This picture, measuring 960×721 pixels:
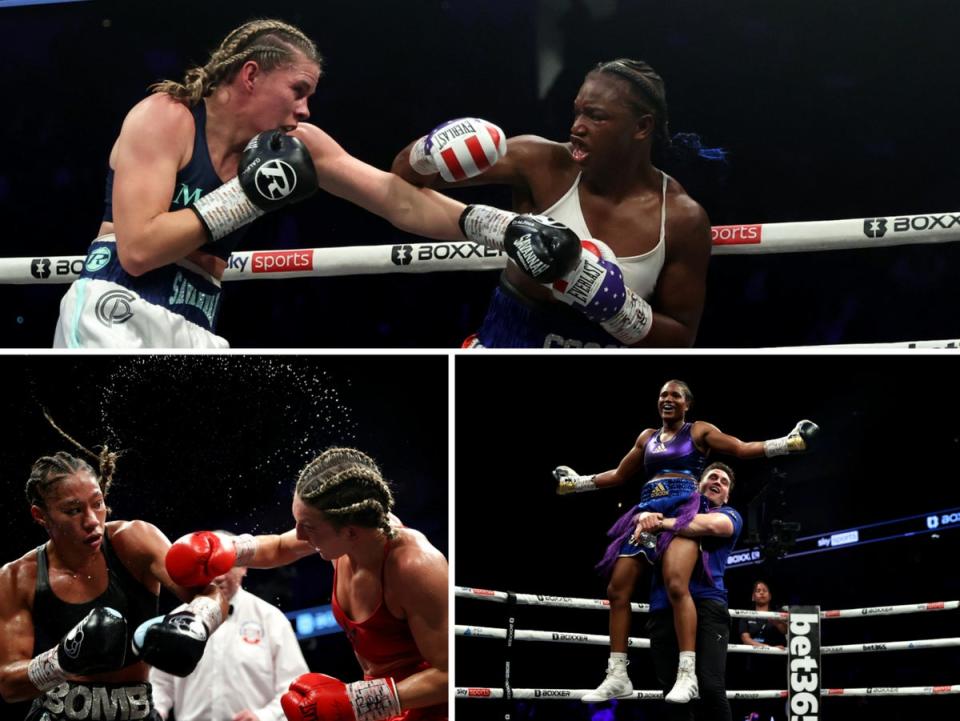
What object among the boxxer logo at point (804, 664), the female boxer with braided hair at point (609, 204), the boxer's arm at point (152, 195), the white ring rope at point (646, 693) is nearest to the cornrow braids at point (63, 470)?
the boxer's arm at point (152, 195)

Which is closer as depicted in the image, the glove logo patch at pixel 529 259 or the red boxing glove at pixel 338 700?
the red boxing glove at pixel 338 700

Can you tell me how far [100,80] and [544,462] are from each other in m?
2.30

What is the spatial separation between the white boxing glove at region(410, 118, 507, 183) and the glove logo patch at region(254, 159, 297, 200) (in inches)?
20.7

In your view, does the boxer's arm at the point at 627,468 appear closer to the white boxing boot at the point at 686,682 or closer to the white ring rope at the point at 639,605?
the white ring rope at the point at 639,605

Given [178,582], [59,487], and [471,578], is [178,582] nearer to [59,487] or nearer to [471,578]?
[59,487]

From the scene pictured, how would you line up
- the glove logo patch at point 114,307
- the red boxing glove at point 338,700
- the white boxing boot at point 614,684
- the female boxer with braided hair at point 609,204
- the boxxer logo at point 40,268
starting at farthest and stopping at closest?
1. the boxxer logo at point 40,268
2. the female boxer with braided hair at point 609,204
3. the glove logo patch at point 114,307
4. the white boxing boot at point 614,684
5. the red boxing glove at point 338,700

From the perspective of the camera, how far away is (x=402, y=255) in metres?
4.47

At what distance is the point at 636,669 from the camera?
3.56 m

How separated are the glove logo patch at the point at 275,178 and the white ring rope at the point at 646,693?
1576 mm

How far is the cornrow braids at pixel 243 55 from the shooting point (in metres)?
4.32

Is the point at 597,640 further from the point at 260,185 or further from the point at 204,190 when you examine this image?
the point at 204,190

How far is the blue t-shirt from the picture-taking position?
3535mm

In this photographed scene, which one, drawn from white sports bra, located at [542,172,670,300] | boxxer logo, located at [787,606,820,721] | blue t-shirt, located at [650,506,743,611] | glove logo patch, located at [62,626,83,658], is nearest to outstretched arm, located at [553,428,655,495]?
blue t-shirt, located at [650,506,743,611]

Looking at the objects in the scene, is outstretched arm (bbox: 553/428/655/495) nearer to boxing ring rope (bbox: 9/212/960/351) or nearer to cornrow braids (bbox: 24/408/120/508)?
boxing ring rope (bbox: 9/212/960/351)
